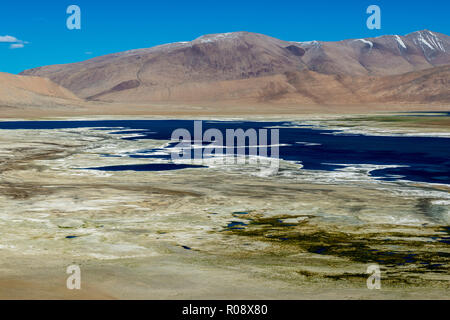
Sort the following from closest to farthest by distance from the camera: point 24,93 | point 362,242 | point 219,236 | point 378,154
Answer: point 362,242 → point 219,236 → point 378,154 → point 24,93

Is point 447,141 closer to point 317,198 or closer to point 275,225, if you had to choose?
point 317,198

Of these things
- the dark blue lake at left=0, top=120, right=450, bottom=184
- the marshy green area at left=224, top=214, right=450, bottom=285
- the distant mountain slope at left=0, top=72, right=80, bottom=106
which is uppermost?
the distant mountain slope at left=0, top=72, right=80, bottom=106

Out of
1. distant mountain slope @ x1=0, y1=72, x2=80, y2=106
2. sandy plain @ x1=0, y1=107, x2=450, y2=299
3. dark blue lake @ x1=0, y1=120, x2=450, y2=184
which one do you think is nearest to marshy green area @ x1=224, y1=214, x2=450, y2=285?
sandy plain @ x1=0, y1=107, x2=450, y2=299

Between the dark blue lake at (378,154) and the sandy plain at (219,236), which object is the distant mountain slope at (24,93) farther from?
the sandy plain at (219,236)

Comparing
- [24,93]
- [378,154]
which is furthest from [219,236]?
[24,93]

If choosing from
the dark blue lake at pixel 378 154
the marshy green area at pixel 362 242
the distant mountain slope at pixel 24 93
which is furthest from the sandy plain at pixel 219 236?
the distant mountain slope at pixel 24 93

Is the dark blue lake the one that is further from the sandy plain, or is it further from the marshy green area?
the marshy green area

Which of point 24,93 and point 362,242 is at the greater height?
point 24,93

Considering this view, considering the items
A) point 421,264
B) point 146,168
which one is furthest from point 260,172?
point 421,264

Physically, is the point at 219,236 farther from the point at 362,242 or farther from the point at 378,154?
the point at 378,154
